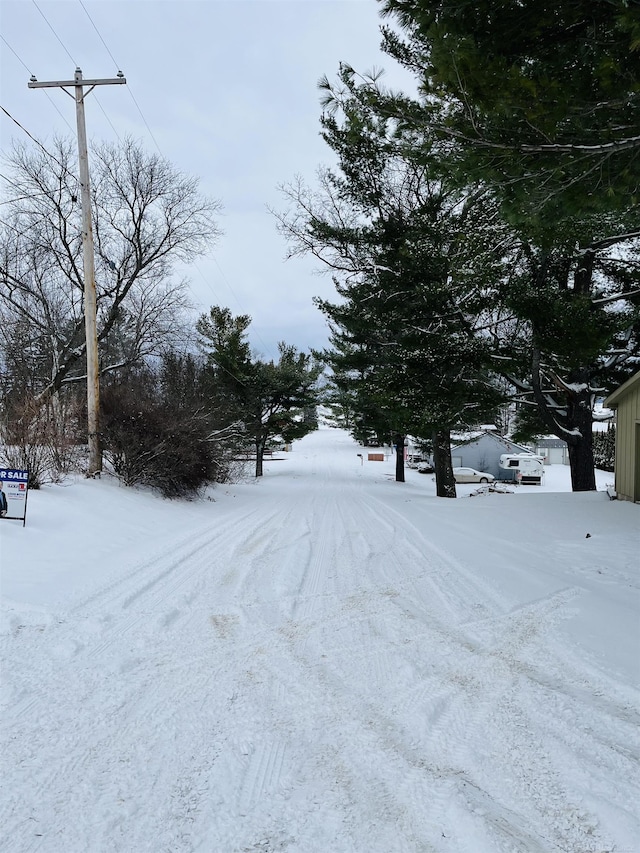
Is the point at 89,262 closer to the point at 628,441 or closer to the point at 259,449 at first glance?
the point at 628,441

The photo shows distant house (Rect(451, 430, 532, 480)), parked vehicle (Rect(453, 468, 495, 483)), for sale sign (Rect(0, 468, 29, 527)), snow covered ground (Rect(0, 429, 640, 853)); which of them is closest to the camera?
snow covered ground (Rect(0, 429, 640, 853))

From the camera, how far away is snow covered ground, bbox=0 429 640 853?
6.20ft

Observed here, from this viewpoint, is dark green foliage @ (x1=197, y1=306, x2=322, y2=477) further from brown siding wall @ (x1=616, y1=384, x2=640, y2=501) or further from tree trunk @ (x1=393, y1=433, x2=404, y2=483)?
brown siding wall @ (x1=616, y1=384, x2=640, y2=501)

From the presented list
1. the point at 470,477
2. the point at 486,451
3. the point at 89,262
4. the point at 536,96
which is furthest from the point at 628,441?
the point at 486,451

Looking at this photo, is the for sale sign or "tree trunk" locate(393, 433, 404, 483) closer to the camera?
the for sale sign

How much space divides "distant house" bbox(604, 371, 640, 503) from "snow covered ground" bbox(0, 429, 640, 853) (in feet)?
15.9

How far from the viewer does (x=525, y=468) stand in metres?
29.4

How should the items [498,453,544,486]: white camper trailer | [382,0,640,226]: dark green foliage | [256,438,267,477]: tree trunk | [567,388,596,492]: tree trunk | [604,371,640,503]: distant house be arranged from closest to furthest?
[382,0,640,226]: dark green foliage, [604,371,640,503]: distant house, [567,388,596,492]: tree trunk, [256,438,267,477]: tree trunk, [498,453,544,486]: white camper trailer

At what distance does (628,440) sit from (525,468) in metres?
20.3

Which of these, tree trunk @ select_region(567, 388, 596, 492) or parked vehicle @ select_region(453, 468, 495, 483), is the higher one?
tree trunk @ select_region(567, 388, 596, 492)

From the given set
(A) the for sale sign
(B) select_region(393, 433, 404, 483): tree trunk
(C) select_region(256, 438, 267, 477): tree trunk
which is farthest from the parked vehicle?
(A) the for sale sign

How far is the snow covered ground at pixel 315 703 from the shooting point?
6.20 ft

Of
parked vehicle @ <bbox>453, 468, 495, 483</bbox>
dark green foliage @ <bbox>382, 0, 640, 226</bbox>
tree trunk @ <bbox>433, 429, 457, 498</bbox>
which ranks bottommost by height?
parked vehicle @ <bbox>453, 468, 495, 483</bbox>

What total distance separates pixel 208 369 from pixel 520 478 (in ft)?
63.4
